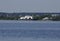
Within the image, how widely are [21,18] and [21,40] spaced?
42.5m

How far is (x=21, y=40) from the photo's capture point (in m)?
24.5

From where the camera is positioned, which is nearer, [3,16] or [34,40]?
[34,40]

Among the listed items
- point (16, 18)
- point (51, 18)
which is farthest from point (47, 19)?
point (16, 18)

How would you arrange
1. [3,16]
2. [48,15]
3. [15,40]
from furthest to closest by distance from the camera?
[48,15]
[3,16]
[15,40]

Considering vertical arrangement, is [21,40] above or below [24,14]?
above

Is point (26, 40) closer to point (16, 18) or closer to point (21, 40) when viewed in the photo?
point (21, 40)

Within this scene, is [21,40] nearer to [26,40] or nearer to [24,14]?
[26,40]

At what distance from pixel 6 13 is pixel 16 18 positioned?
2.21 meters

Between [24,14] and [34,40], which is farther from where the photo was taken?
[24,14]

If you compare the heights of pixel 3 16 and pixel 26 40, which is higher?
pixel 26 40

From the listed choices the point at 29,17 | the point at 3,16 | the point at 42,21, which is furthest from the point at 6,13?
the point at 42,21

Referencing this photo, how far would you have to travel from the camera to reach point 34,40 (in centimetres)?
2458

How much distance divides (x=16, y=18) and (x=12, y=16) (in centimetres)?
191

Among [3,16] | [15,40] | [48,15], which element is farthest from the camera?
[48,15]
